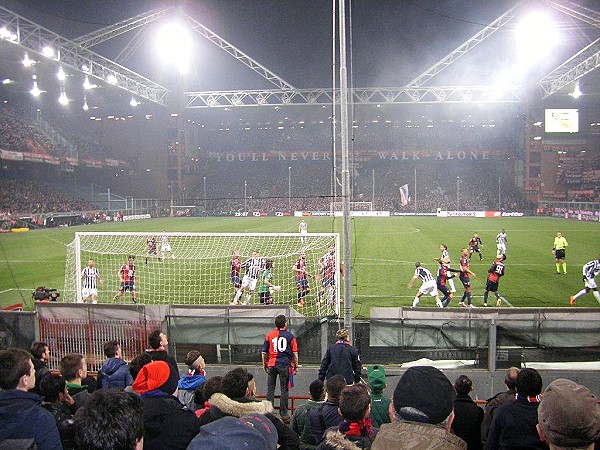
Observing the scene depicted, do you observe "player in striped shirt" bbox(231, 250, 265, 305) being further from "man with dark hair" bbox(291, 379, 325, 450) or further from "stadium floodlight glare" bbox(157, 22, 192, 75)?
"stadium floodlight glare" bbox(157, 22, 192, 75)

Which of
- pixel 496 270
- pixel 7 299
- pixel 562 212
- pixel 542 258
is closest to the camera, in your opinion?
pixel 496 270

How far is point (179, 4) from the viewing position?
39156mm

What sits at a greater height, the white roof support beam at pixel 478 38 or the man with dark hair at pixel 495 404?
the white roof support beam at pixel 478 38

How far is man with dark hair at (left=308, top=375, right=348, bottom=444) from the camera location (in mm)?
4191

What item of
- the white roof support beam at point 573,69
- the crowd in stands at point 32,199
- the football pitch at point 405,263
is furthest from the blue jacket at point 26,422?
the white roof support beam at point 573,69

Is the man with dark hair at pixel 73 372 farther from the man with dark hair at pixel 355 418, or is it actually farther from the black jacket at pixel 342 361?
the black jacket at pixel 342 361

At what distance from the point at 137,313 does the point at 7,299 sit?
1057 centimetres

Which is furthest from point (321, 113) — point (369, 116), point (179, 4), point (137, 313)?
point (137, 313)

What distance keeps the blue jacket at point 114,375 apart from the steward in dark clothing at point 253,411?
269cm

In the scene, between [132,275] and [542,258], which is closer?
[132,275]

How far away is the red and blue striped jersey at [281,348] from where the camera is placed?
8383mm

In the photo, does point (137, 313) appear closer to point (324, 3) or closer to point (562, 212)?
point (324, 3)

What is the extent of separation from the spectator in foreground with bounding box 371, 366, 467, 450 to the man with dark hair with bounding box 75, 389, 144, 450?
103cm

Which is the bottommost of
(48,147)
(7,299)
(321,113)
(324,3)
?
(7,299)
